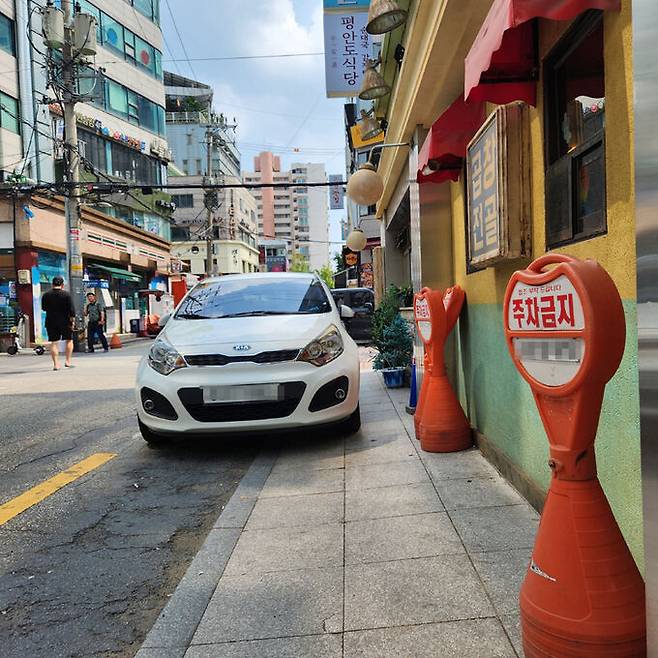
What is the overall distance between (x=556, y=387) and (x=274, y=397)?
3.19 metres

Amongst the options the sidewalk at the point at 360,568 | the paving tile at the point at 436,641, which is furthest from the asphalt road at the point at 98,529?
the paving tile at the point at 436,641

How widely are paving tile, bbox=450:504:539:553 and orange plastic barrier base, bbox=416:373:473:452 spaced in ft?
4.07

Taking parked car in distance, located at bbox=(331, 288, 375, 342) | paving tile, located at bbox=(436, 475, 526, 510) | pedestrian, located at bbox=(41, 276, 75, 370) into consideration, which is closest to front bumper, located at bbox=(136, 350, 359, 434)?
paving tile, located at bbox=(436, 475, 526, 510)

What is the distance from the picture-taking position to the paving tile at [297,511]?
3.37 m

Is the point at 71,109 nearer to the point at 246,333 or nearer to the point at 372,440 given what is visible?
the point at 246,333

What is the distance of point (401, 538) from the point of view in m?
3.02

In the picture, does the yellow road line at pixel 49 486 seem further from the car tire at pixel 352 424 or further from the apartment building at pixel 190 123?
the apartment building at pixel 190 123

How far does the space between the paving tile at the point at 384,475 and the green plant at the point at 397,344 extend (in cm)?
401

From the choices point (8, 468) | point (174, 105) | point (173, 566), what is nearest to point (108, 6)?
point (8, 468)

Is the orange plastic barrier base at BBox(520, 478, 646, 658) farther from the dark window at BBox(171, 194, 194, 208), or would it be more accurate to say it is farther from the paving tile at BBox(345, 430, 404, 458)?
the dark window at BBox(171, 194, 194, 208)

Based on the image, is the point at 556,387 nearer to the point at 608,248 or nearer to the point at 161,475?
the point at 608,248

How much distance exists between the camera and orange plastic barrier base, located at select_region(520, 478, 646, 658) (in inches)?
64.7

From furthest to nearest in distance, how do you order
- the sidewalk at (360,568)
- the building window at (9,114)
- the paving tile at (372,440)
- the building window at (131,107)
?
the building window at (131,107) → the building window at (9,114) → the paving tile at (372,440) → the sidewalk at (360,568)

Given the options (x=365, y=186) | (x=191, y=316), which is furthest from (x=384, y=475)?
(x=365, y=186)
